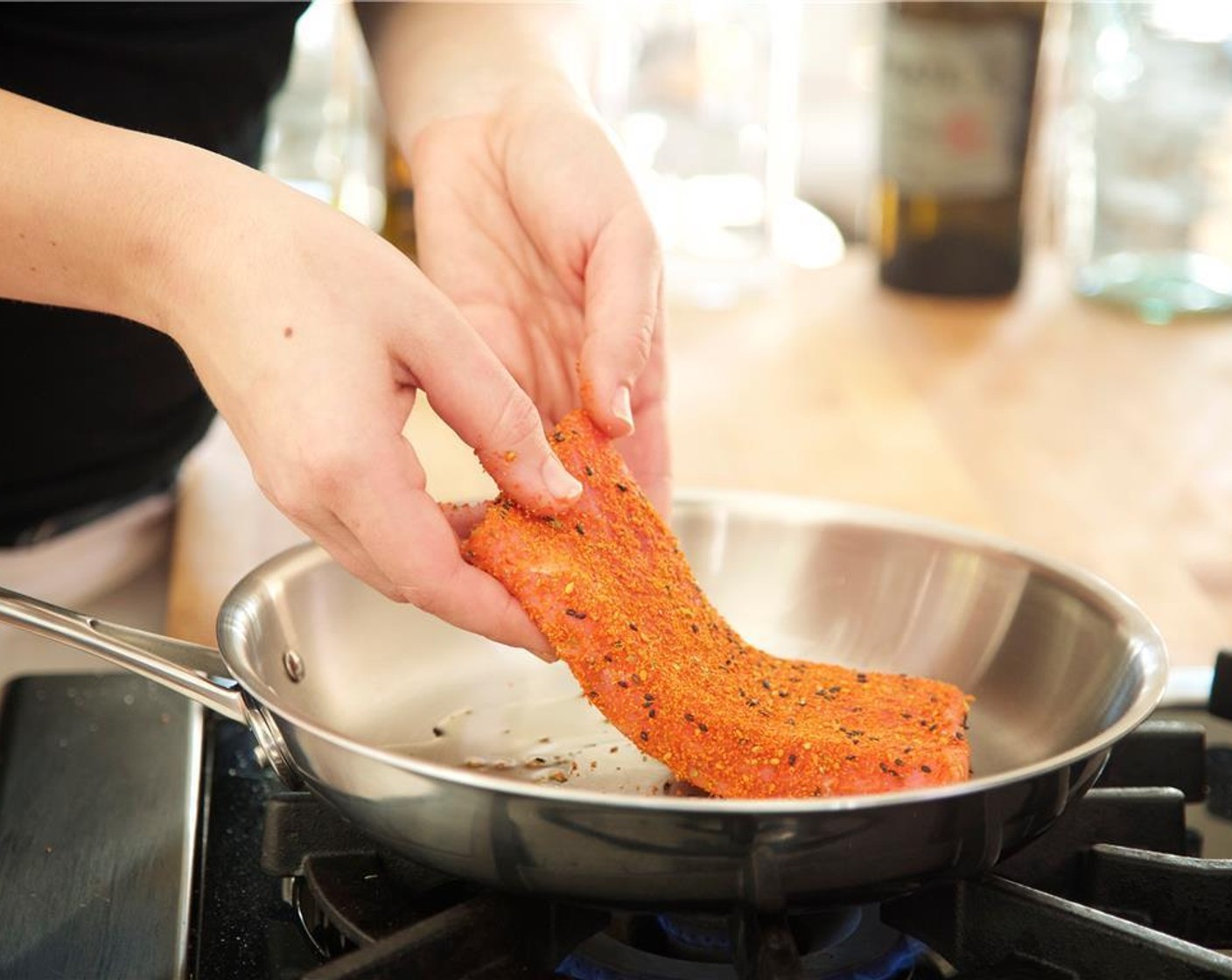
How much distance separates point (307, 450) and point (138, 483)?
545mm

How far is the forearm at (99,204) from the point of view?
65 cm

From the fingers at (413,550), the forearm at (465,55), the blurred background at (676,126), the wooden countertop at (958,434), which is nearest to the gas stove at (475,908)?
the fingers at (413,550)

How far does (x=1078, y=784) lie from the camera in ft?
2.07

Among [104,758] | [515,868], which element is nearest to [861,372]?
[104,758]

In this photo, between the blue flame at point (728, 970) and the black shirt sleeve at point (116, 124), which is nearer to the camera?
the blue flame at point (728, 970)

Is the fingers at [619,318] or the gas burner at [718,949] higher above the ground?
the fingers at [619,318]

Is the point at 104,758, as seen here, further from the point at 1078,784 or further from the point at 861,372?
the point at 861,372

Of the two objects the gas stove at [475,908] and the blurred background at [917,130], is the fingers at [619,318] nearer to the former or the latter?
the gas stove at [475,908]

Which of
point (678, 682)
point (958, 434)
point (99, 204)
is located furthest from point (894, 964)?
point (958, 434)

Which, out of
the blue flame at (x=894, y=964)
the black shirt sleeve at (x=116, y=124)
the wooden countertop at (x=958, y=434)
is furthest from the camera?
the wooden countertop at (x=958, y=434)

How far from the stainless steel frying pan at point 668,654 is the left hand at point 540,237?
11cm

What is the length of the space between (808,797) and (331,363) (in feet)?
0.92

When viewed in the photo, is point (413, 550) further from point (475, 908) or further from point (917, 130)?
point (917, 130)

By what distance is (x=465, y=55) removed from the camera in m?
0.97
